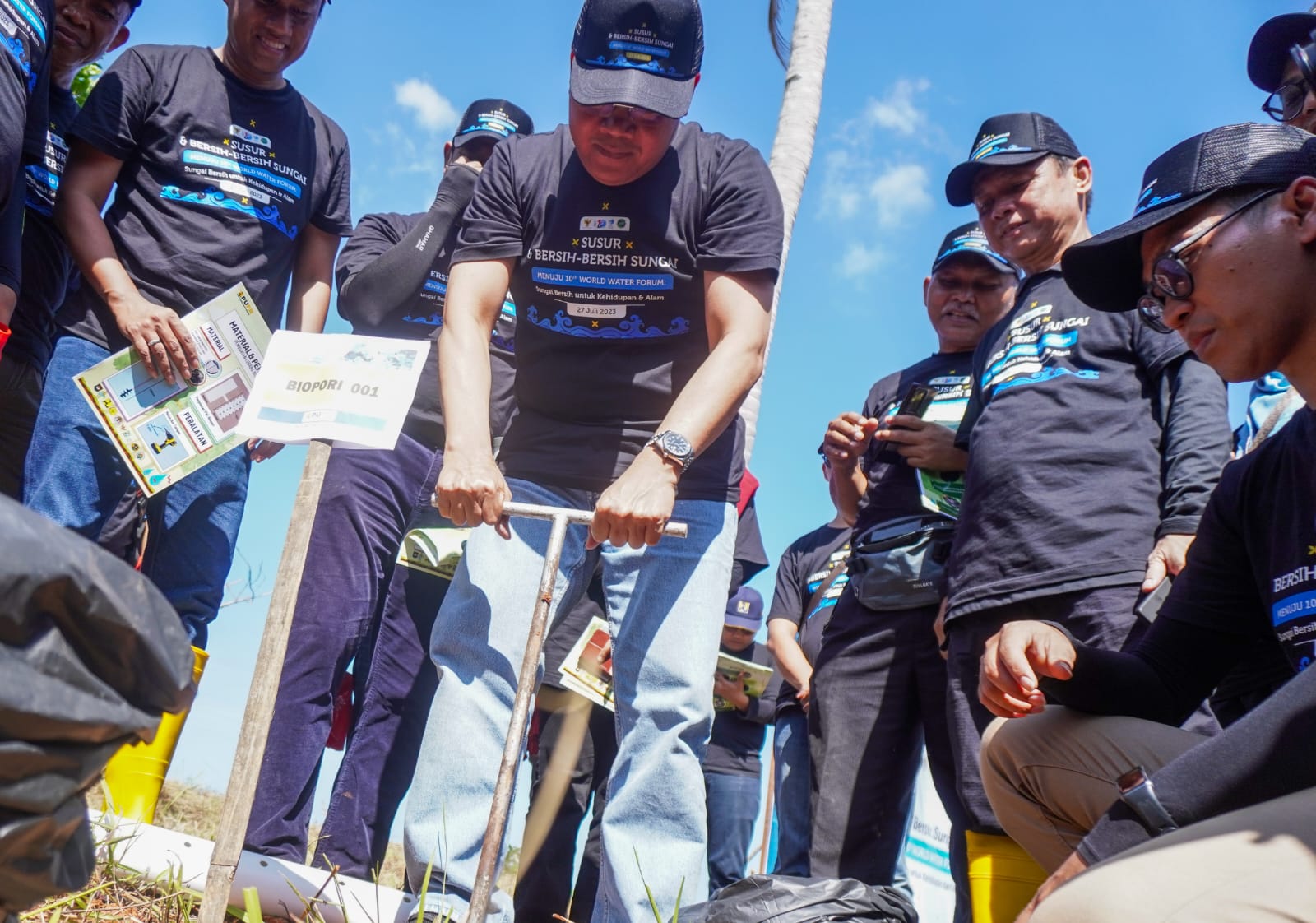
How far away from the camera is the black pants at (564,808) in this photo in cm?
353

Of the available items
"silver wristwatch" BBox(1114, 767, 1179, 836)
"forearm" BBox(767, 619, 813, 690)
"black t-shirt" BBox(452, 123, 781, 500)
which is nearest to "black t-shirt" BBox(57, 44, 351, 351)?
"black t-shirt" BBox(452, 123, 781, 500)

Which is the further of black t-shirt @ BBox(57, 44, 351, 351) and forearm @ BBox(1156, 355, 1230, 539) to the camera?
black t-shirt @ BBox(57, 44, 351, 351)

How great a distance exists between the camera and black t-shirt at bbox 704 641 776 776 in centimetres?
577

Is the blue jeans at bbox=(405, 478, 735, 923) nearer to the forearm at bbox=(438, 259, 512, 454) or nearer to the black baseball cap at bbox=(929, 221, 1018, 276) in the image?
the forearm at bbox=(438, 259, 512, 454)

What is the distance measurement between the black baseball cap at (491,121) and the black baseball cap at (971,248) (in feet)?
5.10

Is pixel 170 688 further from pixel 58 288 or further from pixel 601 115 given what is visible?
pixel 58 288

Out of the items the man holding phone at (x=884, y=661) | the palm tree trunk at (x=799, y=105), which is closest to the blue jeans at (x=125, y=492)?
the man holding phone at (x=884, y=661)

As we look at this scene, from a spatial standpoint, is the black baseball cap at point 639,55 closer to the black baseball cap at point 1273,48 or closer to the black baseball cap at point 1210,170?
the black baseball cap at point 1210,170

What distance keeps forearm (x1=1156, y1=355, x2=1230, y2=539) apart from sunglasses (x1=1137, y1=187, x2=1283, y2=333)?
0.47 metres

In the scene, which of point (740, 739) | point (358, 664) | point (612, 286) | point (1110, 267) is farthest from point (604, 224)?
point (740, 739)

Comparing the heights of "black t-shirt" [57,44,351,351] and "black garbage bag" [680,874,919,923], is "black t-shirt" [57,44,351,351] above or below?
above

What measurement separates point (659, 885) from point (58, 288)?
7.80 feet

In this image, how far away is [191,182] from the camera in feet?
11.3

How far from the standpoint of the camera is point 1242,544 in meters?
2.27
